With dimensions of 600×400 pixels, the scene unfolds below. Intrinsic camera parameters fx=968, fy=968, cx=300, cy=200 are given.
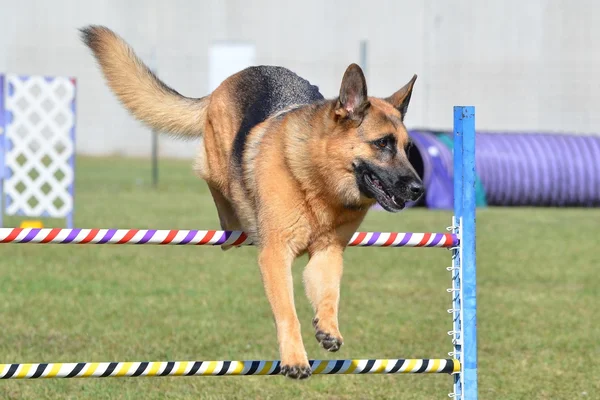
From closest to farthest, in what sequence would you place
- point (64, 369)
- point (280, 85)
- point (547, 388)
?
point (64, 369)
point (280, 85)
point (547, 388)

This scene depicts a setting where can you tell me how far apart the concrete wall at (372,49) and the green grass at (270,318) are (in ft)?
45.0

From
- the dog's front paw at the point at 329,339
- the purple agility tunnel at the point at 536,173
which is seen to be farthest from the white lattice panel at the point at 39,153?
the dog's front paw at the point at 329,339

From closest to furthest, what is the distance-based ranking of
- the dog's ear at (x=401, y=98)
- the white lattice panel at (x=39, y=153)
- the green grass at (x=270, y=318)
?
the dog's ear at (x=401, y=98)
the green grass at (x=270, y=318)
the white lattice panel at (x=39, y=153)

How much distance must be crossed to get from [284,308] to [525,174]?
13144mm

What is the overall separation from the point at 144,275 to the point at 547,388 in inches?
188

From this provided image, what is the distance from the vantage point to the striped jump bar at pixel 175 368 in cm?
389

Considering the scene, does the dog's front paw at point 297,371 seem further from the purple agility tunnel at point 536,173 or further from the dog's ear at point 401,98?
the purple agility tunnel at point 536,173

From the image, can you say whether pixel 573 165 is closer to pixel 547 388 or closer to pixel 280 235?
pixel 547 388

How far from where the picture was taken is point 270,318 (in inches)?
302

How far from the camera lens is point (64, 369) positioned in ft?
12.8

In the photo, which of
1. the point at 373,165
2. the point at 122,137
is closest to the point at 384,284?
the point at 373,165

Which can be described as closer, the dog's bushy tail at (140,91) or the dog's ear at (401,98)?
the dog's ear at (401,98)

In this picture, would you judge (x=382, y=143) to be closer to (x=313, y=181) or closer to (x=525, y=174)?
(x=313, y=181)

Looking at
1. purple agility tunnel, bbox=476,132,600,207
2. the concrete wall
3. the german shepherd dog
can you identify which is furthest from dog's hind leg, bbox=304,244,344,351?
the concrete wall
